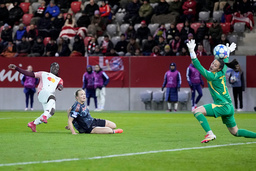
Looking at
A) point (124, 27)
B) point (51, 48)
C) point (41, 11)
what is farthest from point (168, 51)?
point (41, 11)

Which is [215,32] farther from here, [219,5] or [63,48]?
[63,48]

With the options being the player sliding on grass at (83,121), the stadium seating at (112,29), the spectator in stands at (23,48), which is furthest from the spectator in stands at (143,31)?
the player sliding on grass at (83,121)

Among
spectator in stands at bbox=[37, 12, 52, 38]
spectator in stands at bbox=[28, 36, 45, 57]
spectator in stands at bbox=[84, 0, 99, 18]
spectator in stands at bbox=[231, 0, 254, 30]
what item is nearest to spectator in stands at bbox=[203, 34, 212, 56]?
spectator in stands at bbox=[231, 0, 254, 30]

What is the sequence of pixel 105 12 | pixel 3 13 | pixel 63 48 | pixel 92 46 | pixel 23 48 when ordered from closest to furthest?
pixel 92 46
pixel 63 48
pixel 23 48
pixel 105 12
pixel 3 13

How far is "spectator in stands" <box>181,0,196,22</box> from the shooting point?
1156 inches

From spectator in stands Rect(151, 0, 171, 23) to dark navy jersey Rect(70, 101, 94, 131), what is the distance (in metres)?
18.0

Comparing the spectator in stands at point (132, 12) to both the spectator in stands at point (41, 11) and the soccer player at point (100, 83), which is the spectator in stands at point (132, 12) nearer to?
the soccer player at point (100, 83)

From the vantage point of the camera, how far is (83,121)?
12891 millimetres

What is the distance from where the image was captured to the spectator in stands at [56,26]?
3203 centimetres

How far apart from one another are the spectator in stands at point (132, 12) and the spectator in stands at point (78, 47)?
315 centimetres

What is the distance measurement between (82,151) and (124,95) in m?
20.0

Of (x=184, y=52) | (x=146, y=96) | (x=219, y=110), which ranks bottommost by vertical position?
(x=146, y=96)

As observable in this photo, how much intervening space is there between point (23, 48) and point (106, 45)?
4953mm

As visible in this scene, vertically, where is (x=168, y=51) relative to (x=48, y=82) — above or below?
above
